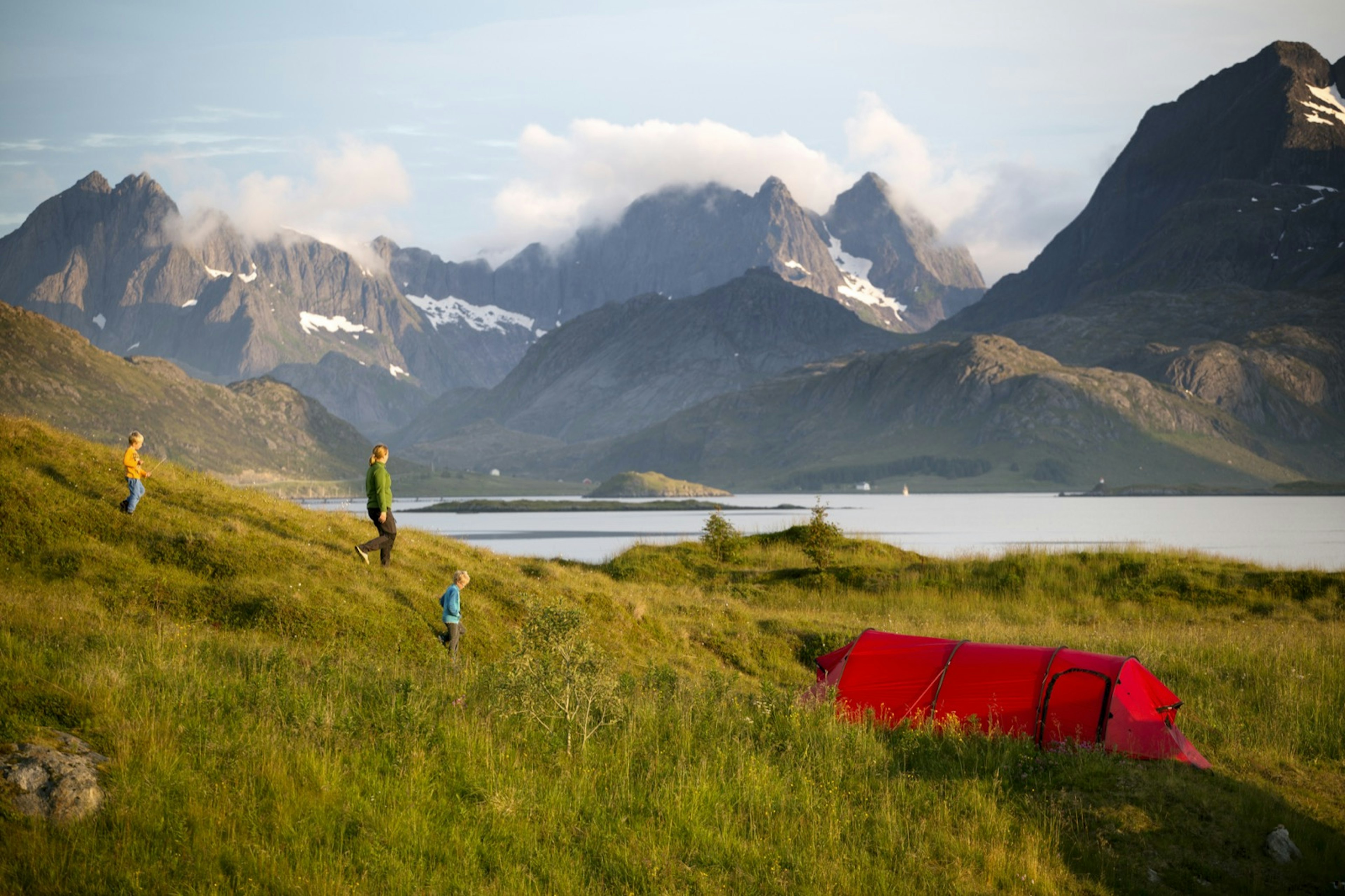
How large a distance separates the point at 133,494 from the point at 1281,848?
23.8 metres

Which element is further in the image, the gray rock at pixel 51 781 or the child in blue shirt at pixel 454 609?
the child in blue shirt at pixel 454 609

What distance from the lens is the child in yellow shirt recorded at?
81.9 ft

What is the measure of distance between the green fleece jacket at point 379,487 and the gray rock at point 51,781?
43.3ft

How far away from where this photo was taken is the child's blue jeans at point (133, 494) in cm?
2495

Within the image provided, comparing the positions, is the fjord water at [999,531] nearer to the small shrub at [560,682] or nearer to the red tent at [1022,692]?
the red tent at [1022,692]

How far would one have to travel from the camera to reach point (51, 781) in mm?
10812

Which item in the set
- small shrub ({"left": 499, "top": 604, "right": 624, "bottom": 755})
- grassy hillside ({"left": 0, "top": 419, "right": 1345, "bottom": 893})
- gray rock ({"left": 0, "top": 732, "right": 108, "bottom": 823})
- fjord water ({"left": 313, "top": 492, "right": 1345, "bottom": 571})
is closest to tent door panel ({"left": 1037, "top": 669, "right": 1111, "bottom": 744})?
grassy hillside ({"left": 0, "top": 419, "right": 1345, "bottom": 893})

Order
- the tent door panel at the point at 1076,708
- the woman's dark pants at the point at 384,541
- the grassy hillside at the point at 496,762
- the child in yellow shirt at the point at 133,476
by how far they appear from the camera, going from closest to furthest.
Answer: the grassy hillside at the point at 496,762 < the tent door panel at the point at 1076,708 < the child in yellow shirt at the point at 133,476 < the woman's dark pants at the point at 384,541

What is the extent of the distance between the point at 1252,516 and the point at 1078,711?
6719 inches

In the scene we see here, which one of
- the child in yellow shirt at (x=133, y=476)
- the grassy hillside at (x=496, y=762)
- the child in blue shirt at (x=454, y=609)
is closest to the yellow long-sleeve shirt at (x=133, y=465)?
the child in yellow shirt at (x=133, y=476)

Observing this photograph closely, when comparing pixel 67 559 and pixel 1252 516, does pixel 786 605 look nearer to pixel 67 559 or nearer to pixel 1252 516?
pixel 67 559

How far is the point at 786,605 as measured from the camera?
123ft

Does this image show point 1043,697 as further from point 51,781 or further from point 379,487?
point 379,487

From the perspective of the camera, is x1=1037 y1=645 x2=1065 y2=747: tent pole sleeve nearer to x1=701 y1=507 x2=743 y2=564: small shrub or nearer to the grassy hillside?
the grassy hillside
